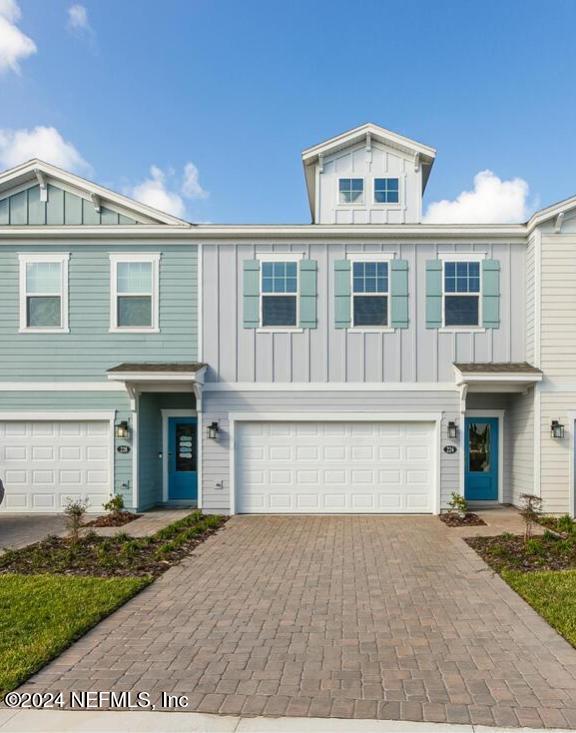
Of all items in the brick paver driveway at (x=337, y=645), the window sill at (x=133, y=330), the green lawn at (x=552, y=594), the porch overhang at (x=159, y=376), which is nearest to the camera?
the brick paver driveway at (x=337, y=645)

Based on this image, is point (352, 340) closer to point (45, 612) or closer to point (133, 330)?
point (133, 330)

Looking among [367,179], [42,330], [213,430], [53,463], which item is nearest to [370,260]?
[367,179]

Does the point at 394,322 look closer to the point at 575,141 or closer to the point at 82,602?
the point at 82,602

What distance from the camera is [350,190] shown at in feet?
39.9

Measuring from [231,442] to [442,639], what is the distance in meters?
7.15

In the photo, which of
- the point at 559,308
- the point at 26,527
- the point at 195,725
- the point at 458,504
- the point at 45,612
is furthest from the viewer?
the point at 559,308

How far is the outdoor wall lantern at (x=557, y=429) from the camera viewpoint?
10.9 meters

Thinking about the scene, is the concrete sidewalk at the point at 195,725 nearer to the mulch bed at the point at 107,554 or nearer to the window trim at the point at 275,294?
the mulch bed at the point at 107,554

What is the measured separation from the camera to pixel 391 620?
18.1 ft

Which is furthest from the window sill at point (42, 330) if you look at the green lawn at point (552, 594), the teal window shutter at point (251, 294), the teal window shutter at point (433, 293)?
the green lawn at point (552, 594)

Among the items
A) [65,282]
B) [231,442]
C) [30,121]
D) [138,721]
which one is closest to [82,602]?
[138,721]

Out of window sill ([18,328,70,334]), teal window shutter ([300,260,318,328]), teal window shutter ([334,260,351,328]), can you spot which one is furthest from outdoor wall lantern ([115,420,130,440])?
teal window shutter ([334,260,351,328])

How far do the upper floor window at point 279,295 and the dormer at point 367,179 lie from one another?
146 centimetres

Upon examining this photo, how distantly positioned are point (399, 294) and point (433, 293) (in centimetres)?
74
